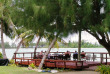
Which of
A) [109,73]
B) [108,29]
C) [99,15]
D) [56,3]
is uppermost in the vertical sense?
[56,3]

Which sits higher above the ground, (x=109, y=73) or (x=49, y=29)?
(x=49, y=29)

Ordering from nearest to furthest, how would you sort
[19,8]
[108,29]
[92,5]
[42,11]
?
[108,29] → [92,5] → [42,11] → [19,8]

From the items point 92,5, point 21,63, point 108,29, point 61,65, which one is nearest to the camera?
point 108,29

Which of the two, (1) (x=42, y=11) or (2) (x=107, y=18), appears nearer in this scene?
(2) (x=107, y=18)

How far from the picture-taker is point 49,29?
9.44 metres

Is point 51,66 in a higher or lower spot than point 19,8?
lower

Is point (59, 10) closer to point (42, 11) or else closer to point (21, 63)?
point (42, 11)

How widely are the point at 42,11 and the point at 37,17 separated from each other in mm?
499

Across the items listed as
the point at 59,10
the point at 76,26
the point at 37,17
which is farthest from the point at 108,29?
the point at 37,17

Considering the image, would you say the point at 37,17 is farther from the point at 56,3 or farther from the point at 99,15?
the point at 99,15

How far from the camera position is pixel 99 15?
314 inches

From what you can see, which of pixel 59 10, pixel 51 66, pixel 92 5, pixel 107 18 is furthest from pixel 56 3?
pixel 51 66

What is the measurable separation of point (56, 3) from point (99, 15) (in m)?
1.86

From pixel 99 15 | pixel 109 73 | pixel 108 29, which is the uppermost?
pixel 99 15
